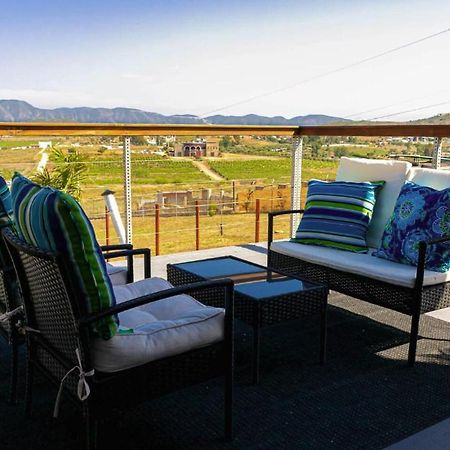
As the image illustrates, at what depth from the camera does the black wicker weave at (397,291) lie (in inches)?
102

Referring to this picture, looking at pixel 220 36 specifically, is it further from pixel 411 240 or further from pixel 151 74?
pixel 411 240

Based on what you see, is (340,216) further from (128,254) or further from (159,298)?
(159,298)

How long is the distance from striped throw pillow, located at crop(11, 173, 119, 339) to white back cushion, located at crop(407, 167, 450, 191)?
2.16 m

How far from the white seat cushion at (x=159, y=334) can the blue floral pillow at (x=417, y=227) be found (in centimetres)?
132

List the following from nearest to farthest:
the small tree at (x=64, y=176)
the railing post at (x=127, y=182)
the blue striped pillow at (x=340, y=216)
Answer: the blue striped pillow at (x=340, y=216) → the railing post at (x=127, y=182) → the small tree at (x=64, y=176)

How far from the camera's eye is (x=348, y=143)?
501 centimetres

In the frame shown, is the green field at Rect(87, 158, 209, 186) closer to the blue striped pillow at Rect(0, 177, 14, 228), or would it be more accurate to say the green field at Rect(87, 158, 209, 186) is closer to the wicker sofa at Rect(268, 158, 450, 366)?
the wicker sofa at Rect(268, 158, 450, 366)

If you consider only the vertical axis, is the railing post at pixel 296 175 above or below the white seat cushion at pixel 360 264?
above

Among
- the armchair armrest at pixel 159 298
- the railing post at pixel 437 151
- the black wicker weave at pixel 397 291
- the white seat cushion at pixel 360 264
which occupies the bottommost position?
the black wicker weave at pixel 397 291

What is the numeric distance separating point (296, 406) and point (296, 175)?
3.20 metres

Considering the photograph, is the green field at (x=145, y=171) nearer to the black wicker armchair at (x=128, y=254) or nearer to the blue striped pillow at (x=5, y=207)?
the black wicker armchair at (x=128, y=254)

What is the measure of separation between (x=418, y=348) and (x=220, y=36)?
1616cm

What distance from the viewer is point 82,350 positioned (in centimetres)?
161

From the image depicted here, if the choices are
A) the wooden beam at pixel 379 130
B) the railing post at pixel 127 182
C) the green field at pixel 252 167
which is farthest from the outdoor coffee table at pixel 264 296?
the green field at pixel 252 167
